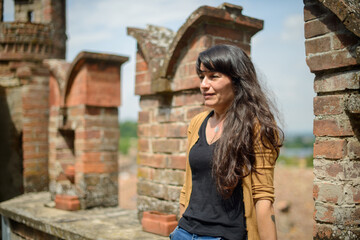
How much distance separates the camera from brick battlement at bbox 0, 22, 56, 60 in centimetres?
658

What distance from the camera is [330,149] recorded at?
2174 mm

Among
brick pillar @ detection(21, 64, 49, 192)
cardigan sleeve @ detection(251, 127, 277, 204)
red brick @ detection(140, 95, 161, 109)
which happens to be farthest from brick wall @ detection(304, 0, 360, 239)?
brick pillar @ detection(21, 64, 49, 192)

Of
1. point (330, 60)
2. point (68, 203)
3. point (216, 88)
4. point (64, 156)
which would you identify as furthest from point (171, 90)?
point (64, 156)

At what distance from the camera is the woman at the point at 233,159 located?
5.93 ft

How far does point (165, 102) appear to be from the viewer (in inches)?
135

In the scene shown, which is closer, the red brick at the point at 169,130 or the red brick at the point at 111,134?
the red brick at the point at 169,130

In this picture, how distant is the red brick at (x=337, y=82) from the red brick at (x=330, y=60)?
5 centimetres

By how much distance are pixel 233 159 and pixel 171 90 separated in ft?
5.18

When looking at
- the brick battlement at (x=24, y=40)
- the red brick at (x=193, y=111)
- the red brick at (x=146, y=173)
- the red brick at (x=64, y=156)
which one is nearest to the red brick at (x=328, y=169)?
the red brick at (x=193, y=111)

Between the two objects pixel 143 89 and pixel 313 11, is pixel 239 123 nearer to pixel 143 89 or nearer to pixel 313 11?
pixel 313 11

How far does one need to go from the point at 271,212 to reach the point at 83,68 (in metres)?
3.34

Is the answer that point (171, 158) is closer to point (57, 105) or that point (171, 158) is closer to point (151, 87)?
point (151, 87)

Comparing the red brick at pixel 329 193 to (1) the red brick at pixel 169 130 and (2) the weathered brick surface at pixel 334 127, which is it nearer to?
(2) the weathered brick surface at pixel 334 127

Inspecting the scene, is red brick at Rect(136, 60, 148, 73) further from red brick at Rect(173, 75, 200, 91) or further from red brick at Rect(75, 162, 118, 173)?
red brick at Rect(75, 162, 118, 173)
